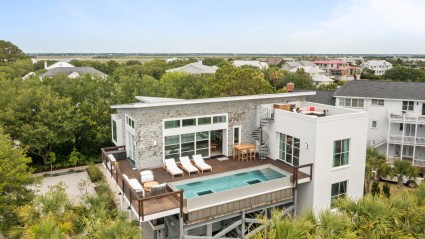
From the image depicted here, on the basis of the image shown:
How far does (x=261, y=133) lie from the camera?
65.3 ft

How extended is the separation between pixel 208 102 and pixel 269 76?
56.1 metres

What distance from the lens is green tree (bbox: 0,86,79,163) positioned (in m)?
25.2

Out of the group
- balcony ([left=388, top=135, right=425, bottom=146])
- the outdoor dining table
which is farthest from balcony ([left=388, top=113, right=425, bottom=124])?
the outdoor dining table

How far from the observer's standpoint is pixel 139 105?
54.4ft

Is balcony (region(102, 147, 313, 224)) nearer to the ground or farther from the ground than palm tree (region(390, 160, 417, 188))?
farther from the ground

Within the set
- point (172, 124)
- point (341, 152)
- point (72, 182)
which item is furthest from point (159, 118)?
point (72, 182)

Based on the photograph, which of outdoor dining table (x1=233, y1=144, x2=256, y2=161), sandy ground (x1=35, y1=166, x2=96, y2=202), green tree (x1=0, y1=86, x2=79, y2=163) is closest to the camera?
outdoor dining table (x1=233, y1=144, x2=256, y2=161)

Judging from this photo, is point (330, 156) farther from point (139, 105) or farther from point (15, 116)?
point (15, 116)

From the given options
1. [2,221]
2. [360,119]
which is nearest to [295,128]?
[360,119]

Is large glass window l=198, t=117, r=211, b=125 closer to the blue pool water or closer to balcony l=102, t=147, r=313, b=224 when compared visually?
balcony l=102, t=147, r=313, b=224

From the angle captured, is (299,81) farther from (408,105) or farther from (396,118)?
(396,118)

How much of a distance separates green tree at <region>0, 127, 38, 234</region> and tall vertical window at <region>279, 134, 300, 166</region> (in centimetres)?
1316

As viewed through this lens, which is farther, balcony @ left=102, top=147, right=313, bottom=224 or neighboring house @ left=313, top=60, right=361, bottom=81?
neighboring house @ left=313, top=60, right=361, bottom=81

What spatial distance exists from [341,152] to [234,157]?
6.14 m
